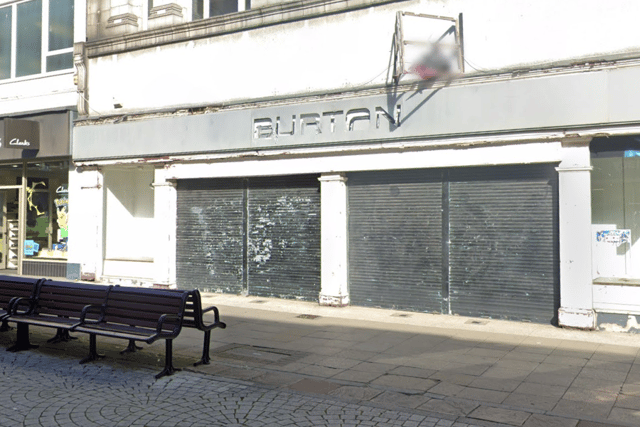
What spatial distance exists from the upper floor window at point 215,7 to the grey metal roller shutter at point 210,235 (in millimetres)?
3747

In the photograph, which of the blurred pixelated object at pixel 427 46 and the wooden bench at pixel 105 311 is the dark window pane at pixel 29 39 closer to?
the wooden bench at pixel 105 311

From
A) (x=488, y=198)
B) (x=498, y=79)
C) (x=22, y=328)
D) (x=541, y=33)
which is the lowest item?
(x=22, y=328)

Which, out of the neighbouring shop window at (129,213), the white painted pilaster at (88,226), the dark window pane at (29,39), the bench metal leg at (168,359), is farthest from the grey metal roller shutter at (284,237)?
the dark window pane at (29,39)

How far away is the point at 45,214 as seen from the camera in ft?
51.5

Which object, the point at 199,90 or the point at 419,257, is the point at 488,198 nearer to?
the point at 419,257

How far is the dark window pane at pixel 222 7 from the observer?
13.0m

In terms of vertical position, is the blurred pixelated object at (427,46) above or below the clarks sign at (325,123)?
above

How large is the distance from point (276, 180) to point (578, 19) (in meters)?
6.11

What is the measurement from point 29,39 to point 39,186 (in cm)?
389

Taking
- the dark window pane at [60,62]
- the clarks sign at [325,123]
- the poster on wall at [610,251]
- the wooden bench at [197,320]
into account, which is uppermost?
the dark window pane at [60,62]

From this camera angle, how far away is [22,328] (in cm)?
780

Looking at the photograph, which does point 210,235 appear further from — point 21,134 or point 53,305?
point 21,134

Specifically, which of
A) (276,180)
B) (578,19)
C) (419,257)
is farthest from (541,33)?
(276,180)

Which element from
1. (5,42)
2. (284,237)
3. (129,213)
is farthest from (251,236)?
(5,42)
